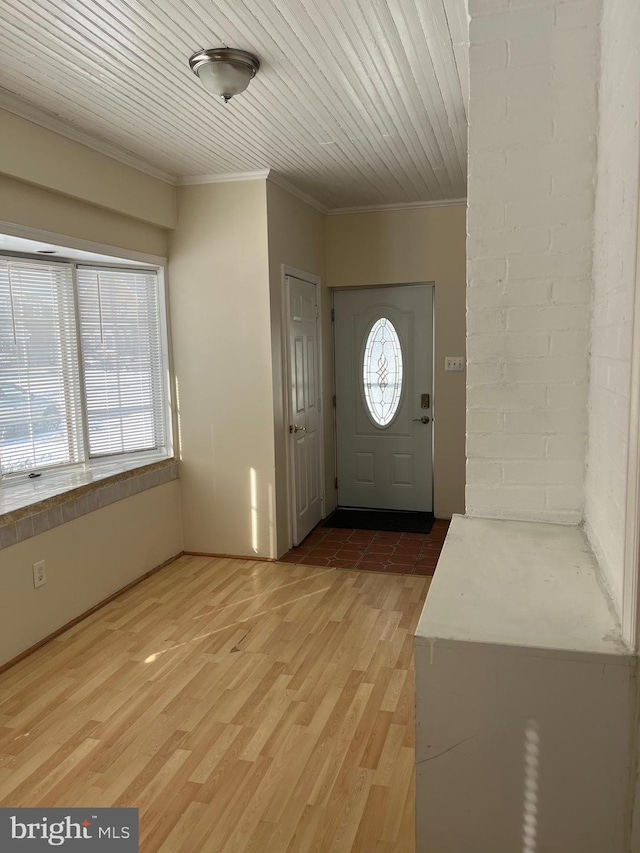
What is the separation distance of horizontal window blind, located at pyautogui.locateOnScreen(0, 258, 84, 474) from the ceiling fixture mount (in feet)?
5.09

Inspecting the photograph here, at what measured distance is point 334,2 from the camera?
2.17 metres

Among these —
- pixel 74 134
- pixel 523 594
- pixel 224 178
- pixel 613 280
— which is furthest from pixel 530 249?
pixel 224 178

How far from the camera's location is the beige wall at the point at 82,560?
3.11 m

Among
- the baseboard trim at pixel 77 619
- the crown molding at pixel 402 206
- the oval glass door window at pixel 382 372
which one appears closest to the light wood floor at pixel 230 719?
the baseboard trim at pixel 77 619

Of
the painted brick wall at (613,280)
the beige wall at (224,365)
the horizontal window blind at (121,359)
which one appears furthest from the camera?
the beige wall at (224,365)

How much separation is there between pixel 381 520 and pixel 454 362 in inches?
55.9

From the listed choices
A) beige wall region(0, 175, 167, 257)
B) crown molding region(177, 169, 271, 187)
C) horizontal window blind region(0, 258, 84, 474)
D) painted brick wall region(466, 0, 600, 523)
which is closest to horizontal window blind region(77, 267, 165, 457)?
horizontal window blind region(0, 258, 84, 474)

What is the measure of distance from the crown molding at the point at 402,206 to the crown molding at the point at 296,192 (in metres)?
0.10

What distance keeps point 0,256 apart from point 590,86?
2866 millimetres

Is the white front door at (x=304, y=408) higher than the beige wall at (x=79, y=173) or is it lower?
lower

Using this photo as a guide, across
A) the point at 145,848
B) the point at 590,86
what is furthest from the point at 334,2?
the point at 145,848

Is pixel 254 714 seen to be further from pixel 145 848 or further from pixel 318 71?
pixel 318 71

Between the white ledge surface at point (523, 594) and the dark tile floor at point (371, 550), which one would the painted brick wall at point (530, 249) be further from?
the dark tile floor at point (371, 550)

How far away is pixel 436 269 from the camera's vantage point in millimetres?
5242
